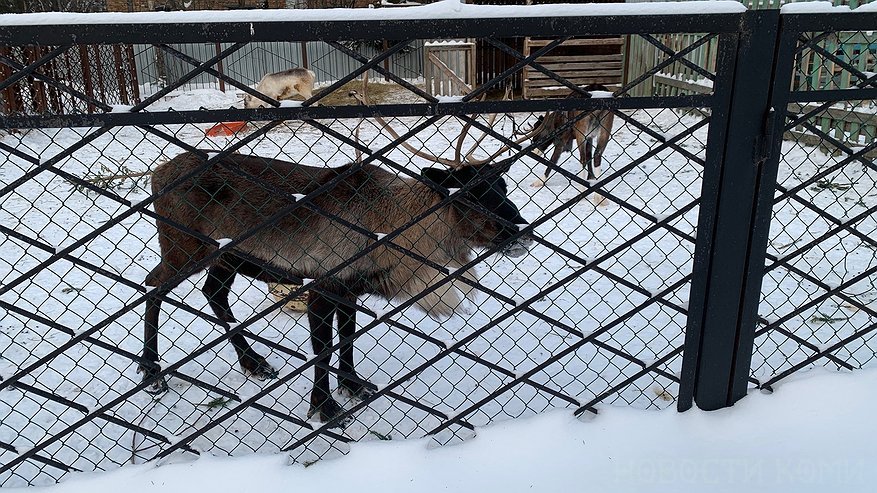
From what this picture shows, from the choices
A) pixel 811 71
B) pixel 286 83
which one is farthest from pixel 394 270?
pixel 286 83

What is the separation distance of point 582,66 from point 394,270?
10.2 m

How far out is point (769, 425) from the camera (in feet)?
8.09

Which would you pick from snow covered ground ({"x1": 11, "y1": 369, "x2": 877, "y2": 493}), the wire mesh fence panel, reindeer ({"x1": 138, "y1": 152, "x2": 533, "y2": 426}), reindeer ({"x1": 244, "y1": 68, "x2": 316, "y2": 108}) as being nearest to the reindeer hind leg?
reindeer ({"x1": 138, "y1": 152, "x2": 533, "y2": 426})

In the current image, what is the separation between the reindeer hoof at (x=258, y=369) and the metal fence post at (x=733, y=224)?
2182 millimetres

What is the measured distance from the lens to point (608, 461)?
2367 mm

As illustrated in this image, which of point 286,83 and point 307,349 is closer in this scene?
point 307,349

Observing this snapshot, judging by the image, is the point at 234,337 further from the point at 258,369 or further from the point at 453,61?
the point at 453,61

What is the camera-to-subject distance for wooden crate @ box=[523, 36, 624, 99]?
12328mm

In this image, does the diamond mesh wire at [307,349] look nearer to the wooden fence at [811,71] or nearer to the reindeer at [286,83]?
the wooden fence at [811,71]

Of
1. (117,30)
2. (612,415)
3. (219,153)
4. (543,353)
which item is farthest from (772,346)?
(117,30)

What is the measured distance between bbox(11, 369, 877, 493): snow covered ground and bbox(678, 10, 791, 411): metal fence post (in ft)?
0.56

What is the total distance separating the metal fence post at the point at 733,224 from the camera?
206 centimetres

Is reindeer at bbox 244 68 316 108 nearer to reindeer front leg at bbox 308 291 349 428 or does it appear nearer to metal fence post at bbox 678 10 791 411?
reindeer front leg at bbox 308 291 349 428

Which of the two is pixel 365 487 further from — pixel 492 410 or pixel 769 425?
pixel 769 425
